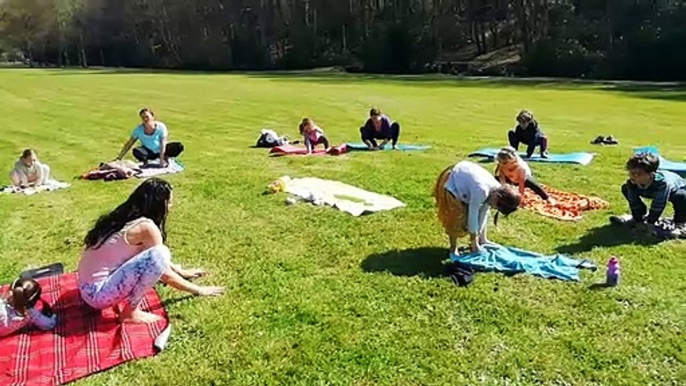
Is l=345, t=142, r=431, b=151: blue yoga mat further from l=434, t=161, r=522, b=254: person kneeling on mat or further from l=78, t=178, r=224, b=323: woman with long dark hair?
l=78, t=178, r=224, b=323: woman with long dark hair

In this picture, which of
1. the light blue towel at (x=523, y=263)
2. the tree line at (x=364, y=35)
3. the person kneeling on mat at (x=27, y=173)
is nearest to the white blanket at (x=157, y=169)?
the person kneeling on mat at (x=27, y=173)

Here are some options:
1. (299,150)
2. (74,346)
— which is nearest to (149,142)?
(299,150)

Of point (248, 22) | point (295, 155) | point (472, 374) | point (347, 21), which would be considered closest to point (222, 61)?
point (248, 22)

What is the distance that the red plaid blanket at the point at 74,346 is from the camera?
17.7ft

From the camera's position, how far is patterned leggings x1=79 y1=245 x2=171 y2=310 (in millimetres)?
5969

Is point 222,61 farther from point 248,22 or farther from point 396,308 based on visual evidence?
point 396,308

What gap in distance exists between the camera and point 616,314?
621 centimetres

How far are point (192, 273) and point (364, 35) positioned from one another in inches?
2503

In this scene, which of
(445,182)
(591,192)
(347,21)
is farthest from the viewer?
(347,21)

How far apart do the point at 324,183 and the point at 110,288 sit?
5786mm

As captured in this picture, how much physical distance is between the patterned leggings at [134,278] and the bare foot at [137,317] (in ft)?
0.32

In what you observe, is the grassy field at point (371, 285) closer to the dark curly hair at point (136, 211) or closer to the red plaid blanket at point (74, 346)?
the red plaid blanket at point (74, 346)

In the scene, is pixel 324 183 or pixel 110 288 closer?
pixel 110 288

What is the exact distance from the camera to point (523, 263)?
286 inches
